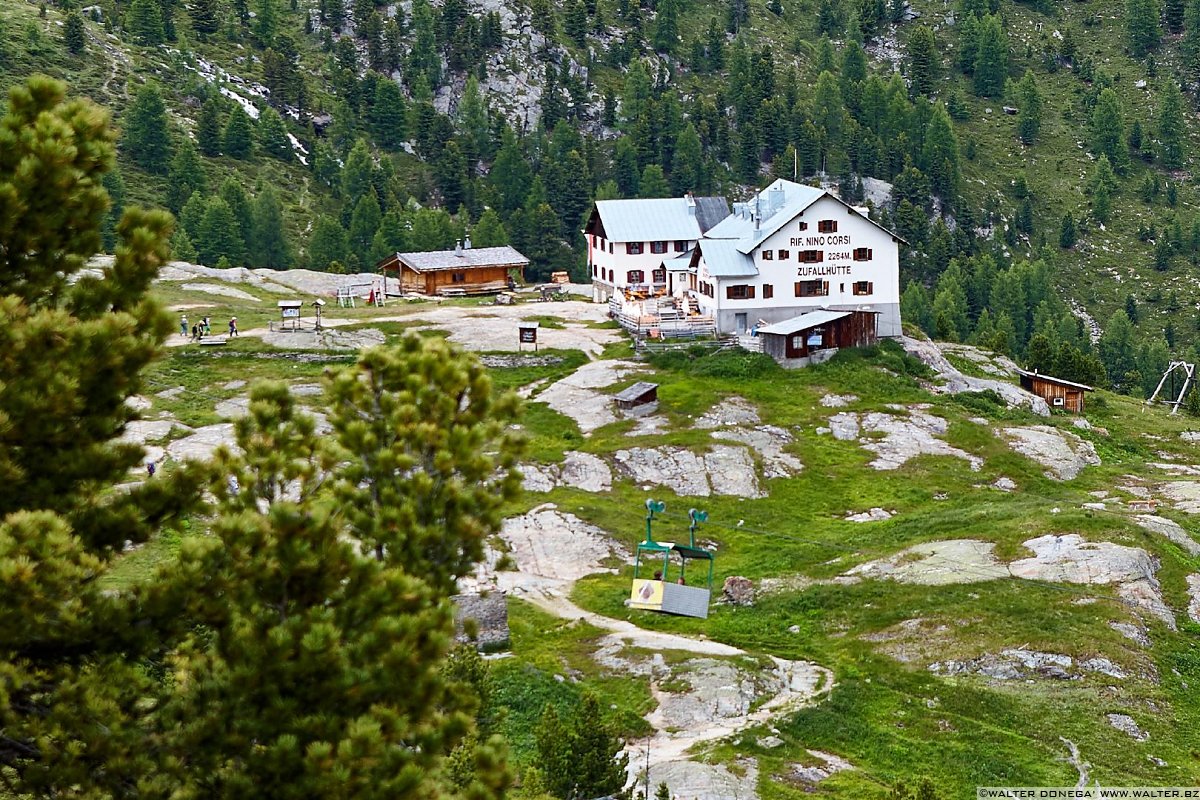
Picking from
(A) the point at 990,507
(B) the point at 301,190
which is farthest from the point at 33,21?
(A) the point at 990,507

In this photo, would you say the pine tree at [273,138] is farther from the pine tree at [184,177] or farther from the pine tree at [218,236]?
the pine tree at [218,236]

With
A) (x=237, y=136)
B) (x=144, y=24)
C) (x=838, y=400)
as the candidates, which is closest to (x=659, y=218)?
(x=838, y=400)

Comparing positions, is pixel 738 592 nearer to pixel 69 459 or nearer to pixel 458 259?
pixel 69 459

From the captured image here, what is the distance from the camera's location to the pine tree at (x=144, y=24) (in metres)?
189

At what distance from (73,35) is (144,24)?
51.2ft

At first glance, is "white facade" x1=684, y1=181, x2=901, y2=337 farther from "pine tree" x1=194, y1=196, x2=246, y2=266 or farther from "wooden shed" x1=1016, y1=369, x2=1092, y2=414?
"pine tree" x1=194, y1=196, x2=246, y2=266

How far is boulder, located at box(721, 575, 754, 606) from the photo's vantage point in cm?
6078

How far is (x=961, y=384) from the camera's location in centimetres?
9319

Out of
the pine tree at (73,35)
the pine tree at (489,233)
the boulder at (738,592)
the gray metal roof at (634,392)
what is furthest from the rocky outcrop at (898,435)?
the pine tree at (73,35)

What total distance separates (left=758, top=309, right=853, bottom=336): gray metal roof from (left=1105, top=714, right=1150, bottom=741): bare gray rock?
43.6 meters

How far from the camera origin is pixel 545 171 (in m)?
198

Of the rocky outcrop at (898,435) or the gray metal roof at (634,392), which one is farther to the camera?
the gray metal roof at (634,392)

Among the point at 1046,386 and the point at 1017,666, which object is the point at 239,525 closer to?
the point at 1017,666

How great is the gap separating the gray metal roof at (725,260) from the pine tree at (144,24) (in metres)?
119
